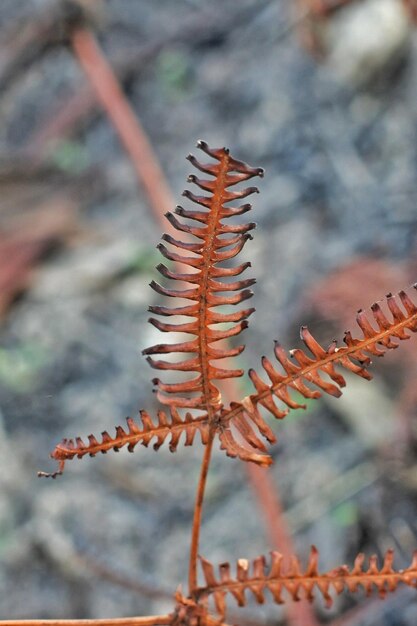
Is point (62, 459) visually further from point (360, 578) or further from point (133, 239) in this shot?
point (133, 239)

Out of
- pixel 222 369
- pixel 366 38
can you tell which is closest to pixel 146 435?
pixel 222 369

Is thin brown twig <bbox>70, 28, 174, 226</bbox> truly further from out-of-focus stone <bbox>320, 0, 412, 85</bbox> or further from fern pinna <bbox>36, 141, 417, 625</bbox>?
fern pinna <bbox>36, 141, 417, 625</bbox>

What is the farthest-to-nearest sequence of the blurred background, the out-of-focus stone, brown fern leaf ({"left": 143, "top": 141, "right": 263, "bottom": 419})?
the out-of-focus stone, the blurred background, brown fern leaf ({"left": 143, "top": 141, "right": 263, "bottom": 419})

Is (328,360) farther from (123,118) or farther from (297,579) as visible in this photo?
(123,118)

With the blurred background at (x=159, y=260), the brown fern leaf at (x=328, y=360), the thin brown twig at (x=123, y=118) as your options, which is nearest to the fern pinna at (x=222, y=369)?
the brown fern leaf at (x=328, y=360)

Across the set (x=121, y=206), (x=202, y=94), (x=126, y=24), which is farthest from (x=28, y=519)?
(x=126, y=24)

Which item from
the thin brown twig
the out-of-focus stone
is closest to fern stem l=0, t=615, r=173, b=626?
the thin brown twig
